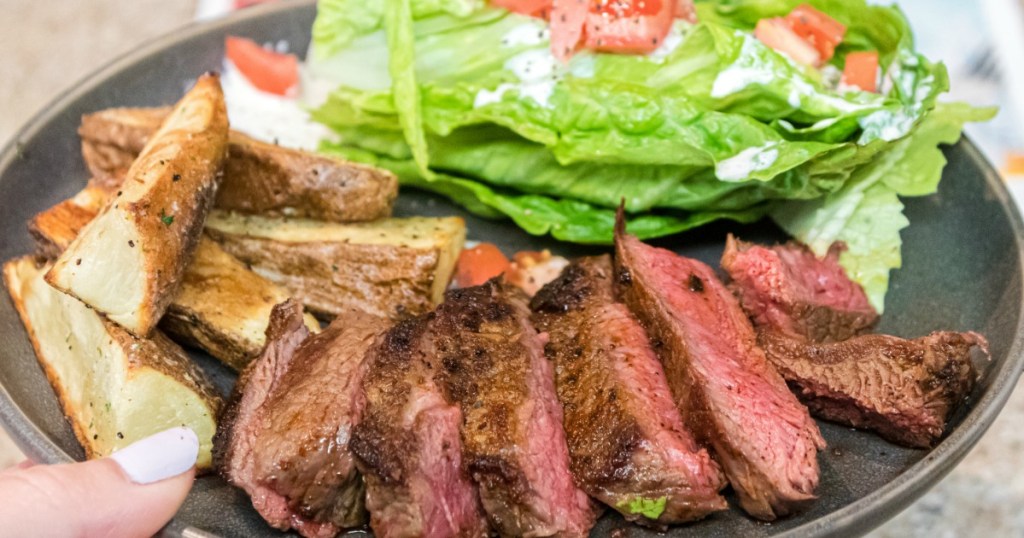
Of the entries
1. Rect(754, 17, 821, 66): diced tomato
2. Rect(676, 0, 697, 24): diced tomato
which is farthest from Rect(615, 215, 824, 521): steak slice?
Rect(676, 0, 697, 24): diced tomato

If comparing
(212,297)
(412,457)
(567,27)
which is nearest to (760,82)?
(567,27)

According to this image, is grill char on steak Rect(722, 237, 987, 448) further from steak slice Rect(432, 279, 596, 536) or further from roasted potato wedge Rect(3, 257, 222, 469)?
roasted potato wedge Rect(3, 257, 222, 469)

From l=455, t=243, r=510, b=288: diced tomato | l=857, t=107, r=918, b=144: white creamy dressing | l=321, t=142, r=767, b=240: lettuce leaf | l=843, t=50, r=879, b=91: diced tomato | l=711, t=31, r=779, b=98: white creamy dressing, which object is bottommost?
l=455, t=243, r=510, b=288: diced tomato

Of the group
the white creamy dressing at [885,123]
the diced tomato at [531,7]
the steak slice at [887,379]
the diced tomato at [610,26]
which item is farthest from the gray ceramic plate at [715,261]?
the diced tomato at [531,7]

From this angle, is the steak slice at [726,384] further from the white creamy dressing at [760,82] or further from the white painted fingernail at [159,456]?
the white painted fingernail at [159,456]

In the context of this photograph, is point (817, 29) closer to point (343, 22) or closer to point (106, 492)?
point (343, 22)
